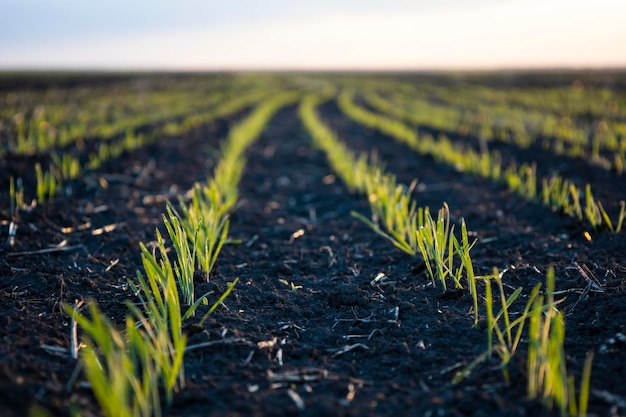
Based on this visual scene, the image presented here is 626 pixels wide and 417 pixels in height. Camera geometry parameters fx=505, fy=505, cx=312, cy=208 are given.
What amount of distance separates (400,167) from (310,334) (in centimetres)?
437

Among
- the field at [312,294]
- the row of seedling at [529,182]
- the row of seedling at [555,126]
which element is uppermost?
the row of seedling at [555,126]

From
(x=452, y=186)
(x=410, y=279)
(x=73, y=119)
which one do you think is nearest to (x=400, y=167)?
(x=452, y=186)

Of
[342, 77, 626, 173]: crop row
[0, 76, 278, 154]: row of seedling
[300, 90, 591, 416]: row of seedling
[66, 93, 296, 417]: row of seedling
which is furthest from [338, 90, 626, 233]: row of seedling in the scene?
[0, 76, 278, 154]: row of seedling

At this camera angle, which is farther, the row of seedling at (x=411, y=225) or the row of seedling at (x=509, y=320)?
the row of seedling at (x=411, y=225)

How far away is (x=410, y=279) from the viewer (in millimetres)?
2836

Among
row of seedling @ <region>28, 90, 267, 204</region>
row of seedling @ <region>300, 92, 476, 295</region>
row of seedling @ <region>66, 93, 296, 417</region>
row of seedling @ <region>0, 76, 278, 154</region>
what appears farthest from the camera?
row of seedling @ <region>0, 76, 278, 154</region>

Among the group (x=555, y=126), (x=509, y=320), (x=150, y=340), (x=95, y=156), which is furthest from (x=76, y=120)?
(x=509, y=320)

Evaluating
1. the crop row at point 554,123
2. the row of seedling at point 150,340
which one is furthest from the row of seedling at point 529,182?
the row of seedling at point 150,340

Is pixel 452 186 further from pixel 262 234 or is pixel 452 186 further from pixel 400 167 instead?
pixel 262 234

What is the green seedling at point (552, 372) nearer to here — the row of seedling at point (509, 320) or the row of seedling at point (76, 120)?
the row of seedling at point (509, 320)

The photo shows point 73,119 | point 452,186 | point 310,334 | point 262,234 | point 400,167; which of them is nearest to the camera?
point 310,334

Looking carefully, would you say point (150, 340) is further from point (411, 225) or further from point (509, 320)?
point (411, 225)

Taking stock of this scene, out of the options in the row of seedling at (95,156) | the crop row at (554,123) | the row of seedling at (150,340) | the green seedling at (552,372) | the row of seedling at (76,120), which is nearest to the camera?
the row of seedling at (150,340)

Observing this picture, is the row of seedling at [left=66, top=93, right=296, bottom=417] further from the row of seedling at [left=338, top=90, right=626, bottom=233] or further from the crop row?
the crop row
